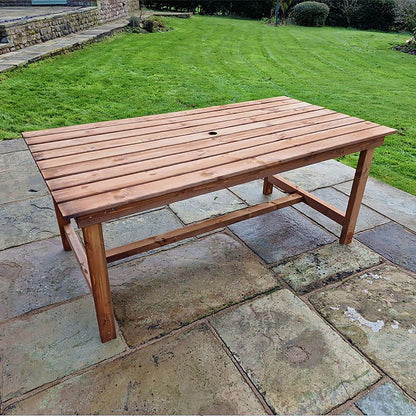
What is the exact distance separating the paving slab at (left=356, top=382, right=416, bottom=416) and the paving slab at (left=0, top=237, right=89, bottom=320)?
1339 mm

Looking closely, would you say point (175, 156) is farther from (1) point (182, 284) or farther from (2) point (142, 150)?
(1) point (182, 284)

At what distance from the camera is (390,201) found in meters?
2.82

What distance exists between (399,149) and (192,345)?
10.5 feet

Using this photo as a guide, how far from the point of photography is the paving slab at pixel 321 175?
3087 millimetres

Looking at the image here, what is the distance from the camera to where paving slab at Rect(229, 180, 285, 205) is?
281 centimetres

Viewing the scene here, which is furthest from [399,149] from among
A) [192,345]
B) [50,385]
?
[50,385]

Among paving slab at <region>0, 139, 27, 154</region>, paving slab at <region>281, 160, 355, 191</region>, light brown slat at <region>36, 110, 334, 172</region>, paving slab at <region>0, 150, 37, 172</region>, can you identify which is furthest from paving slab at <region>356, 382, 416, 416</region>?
paving slab at <region>0, 139, 27, 154</region>

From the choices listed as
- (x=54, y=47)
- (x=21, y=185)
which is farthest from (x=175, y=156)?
(x=54, y=47)

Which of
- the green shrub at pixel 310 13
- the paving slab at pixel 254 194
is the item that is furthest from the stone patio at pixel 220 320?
the green shrub at pixel 310 13

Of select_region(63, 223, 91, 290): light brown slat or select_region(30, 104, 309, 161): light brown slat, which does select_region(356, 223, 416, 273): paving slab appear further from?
select_region(63, 223, 91, 290): light brown slat

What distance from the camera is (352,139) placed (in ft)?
6.16

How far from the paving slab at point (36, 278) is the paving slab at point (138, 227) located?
0.29 m

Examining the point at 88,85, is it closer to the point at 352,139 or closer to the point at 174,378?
the point at 352,139

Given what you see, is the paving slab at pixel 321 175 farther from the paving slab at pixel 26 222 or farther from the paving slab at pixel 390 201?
the paving slab at pixel 26 222
